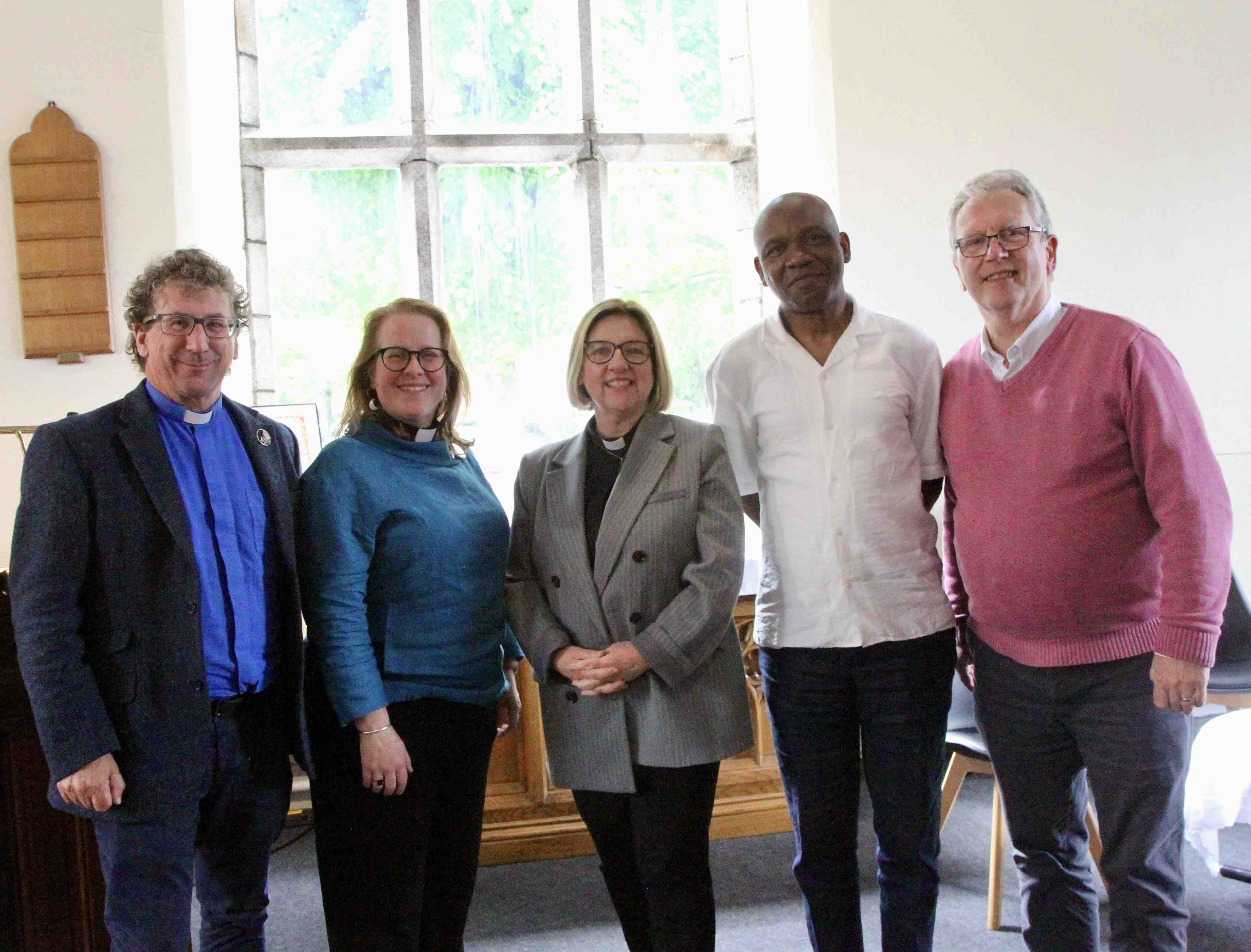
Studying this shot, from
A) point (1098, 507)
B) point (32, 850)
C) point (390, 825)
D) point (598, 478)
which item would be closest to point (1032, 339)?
point (1098, 507)

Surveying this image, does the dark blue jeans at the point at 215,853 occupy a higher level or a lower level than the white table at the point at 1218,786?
higher

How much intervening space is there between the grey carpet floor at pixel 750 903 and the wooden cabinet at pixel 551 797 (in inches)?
1.9

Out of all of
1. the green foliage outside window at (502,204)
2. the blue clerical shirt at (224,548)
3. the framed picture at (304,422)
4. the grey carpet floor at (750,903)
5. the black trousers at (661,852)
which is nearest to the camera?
the blue clerical shirt at (224,548)

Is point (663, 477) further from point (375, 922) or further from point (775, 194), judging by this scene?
point (775, 194)

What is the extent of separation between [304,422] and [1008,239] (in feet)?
8.22

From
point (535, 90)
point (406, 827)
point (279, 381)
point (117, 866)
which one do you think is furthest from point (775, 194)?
point (117, 866)

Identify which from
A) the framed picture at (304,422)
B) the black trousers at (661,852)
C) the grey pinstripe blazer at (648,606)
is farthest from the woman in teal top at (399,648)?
the framed picture at (304,422)

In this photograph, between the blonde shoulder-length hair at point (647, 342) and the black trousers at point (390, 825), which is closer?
the black trousers at point (390, 825)

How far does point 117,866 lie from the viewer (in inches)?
59.1

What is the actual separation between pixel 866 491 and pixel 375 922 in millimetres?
1097

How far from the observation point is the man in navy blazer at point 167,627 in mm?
1461

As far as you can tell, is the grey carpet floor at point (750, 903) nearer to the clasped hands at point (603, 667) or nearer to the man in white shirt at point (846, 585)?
the man in white shirt at point (846, 585)

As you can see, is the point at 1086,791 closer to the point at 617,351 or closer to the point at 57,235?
the point at 617,351

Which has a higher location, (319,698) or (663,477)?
(663,477)
